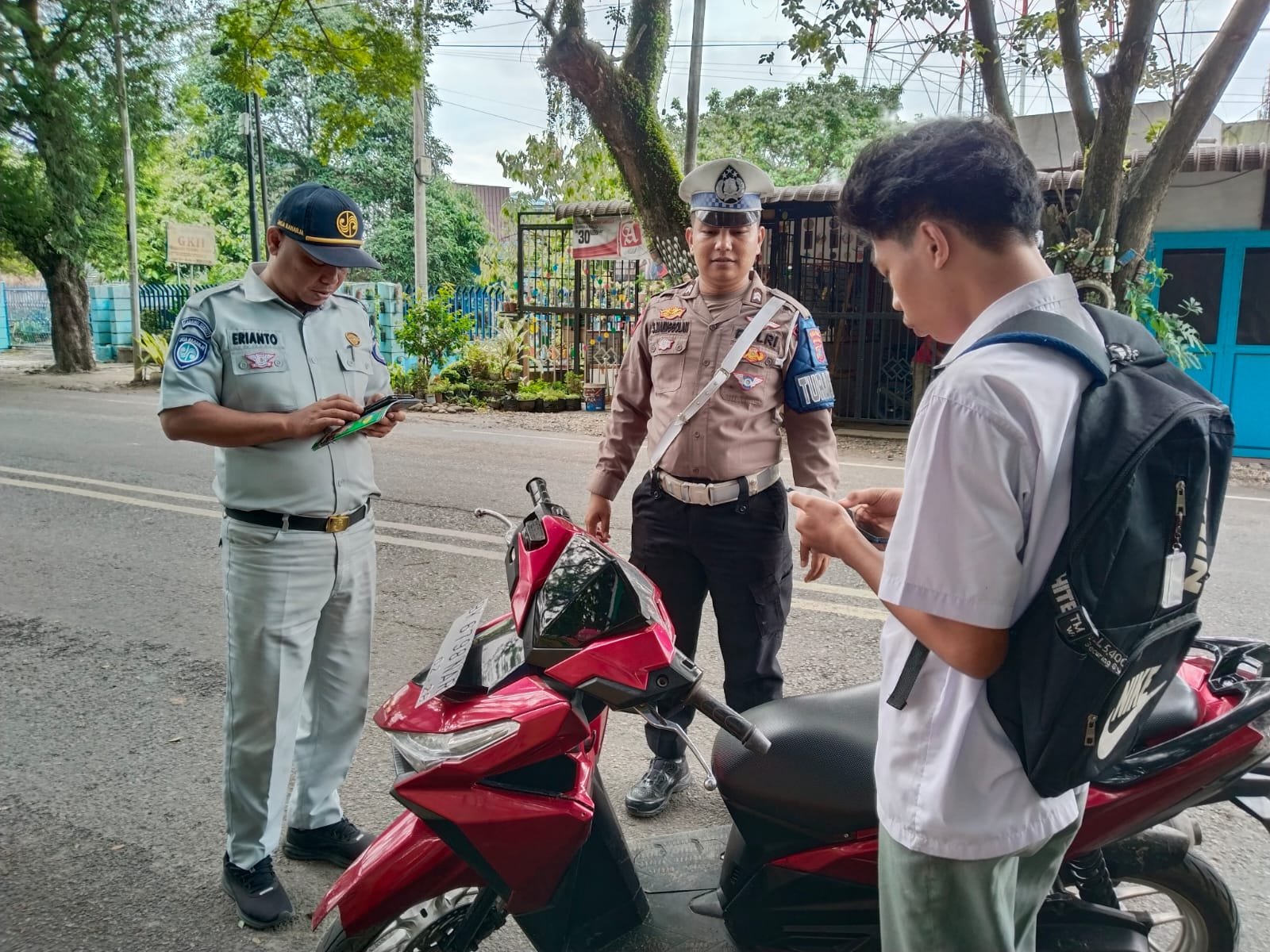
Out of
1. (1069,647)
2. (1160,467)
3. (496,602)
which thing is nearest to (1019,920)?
(1069,647)

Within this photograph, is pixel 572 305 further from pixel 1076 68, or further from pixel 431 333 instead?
pixel 1076 68

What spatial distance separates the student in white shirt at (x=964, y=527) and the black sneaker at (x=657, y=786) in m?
1.53

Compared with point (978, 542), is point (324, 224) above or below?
above

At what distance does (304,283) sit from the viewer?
2.52 meters

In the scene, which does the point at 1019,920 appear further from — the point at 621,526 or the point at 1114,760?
the point at 621,526

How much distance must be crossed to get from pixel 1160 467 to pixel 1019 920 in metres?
0.73

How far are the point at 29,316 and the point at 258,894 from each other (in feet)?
110

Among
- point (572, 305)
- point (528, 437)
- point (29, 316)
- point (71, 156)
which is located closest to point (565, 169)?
point (572, 305)

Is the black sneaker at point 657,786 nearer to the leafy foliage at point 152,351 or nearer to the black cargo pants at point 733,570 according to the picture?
the black cargo pants at point 733,570

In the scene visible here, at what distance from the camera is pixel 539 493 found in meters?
2.02

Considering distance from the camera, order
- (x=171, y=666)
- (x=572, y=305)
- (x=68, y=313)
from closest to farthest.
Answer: (x=171, y=666) < (x=572, y=305) < (x=68, y=313)

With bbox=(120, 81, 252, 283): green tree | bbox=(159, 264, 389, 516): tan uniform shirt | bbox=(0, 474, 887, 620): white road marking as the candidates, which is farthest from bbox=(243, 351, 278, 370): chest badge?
bbox=(120, 81, 252, 283): green tree

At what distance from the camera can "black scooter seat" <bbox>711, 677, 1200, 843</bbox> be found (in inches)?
67.7

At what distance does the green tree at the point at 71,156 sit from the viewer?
53.6ft
